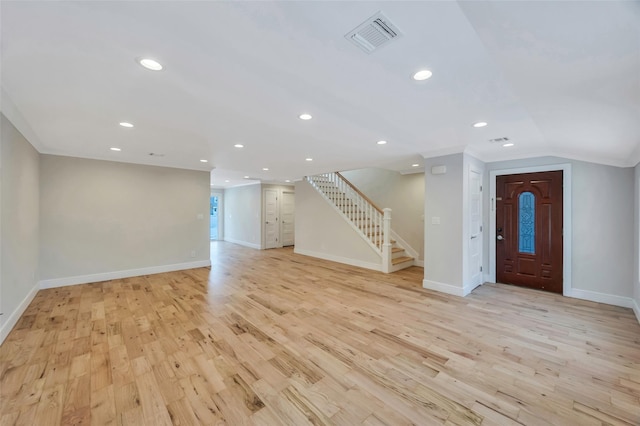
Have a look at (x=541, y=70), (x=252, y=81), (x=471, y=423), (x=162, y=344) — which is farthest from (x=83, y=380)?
(x=541, y=70)

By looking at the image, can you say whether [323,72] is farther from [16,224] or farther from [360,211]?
[360,211]

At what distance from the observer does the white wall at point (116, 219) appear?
Result: 4.57 m

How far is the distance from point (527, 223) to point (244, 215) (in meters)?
8.48

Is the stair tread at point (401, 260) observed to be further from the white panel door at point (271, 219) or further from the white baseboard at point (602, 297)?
the white panel door at point (271, 219)

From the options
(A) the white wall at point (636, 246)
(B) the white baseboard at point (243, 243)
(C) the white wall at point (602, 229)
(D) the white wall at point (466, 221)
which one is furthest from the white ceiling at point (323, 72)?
(B) the white baseboard at point (243, 243)

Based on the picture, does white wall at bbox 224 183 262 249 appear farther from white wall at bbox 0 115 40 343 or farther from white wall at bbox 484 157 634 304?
white wall at bbox 484 157 634 304

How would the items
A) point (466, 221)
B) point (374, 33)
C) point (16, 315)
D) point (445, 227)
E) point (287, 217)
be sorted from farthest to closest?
point (287, 217) < point (445, 227) < point (466, 221) < point (16, 315) < point (374, 33)

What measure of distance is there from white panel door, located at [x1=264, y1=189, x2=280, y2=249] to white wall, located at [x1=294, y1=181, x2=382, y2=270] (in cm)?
140

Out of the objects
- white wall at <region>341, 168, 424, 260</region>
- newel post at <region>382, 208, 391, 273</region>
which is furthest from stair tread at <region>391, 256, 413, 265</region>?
white wall at <region>341, 168, 424, 260</region>

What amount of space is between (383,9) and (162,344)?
3.34m

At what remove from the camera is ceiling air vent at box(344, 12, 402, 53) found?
132 centimetres

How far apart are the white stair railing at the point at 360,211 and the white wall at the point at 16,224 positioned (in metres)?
5.66

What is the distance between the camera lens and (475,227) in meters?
4.54

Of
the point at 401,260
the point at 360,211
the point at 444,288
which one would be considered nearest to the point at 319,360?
the point at 444,288
